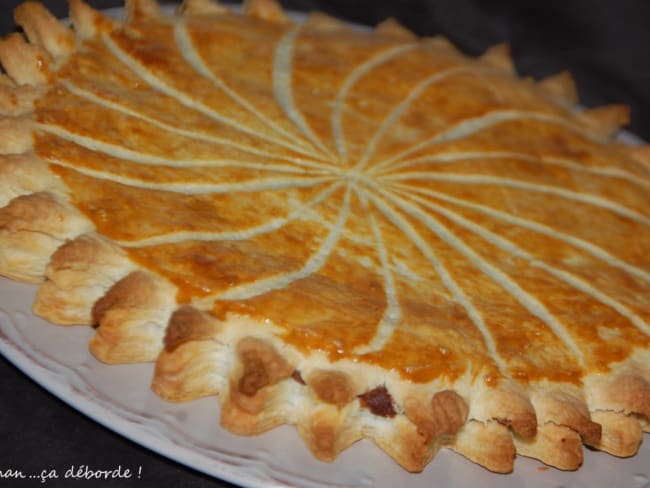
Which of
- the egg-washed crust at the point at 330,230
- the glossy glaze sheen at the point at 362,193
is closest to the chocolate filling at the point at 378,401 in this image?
the egg-washed crust at the point at 330,230

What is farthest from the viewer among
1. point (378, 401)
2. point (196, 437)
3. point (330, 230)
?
point (330, 230)

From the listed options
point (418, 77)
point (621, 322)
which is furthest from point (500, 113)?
point (621, 322)

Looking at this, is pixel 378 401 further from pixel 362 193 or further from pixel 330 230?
pixel 362 193

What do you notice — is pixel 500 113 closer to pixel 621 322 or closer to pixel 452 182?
pixel 452 182

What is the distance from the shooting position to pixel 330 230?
4.12m

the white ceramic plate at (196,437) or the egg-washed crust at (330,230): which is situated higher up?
the egg-washed crust at (330,230)

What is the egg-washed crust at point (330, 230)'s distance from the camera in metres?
3.57

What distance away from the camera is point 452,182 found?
473 cm

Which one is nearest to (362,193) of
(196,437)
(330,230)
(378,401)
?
(330,230)

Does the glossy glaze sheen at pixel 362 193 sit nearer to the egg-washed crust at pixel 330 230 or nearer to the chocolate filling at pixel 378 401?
the egg-washed crust at pixel 330 230

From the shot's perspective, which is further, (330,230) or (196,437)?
(330,230)

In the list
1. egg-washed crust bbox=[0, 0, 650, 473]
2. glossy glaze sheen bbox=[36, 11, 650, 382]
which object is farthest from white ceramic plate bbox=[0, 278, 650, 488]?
glossy glaze sheen bbox=[36, 11, 650, 382]

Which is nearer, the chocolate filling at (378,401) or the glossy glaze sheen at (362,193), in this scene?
the chocolate filling at (378,401)

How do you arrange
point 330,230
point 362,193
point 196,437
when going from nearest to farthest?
point 196,437 → point 330,230 → point 362,193
